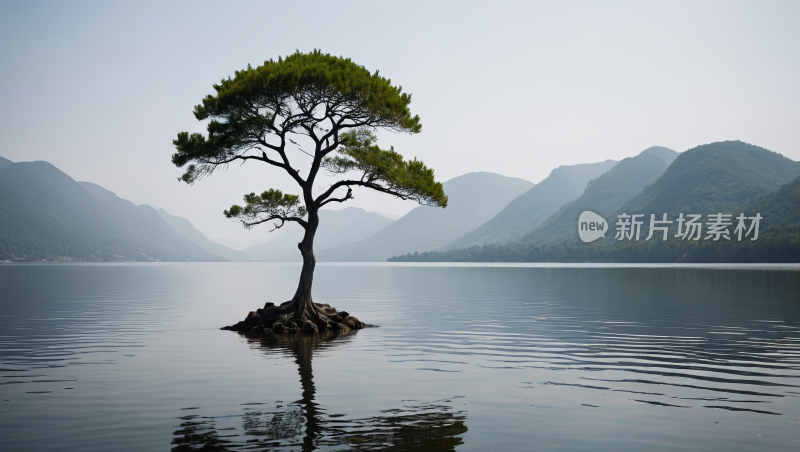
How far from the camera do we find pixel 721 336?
25.9m

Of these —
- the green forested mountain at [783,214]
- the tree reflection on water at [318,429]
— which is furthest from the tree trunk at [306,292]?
the green forested mountain at [783,214]

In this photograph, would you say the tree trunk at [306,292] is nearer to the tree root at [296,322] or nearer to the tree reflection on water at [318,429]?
the tree root at [296,322]

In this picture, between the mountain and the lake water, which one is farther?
the mountain

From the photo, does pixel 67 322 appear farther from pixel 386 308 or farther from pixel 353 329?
pixel 386 308

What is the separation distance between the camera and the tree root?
2883 centimetres

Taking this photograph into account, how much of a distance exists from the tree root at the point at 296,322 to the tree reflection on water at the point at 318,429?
15356mm

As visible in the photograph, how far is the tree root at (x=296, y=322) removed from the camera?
28.8 meters

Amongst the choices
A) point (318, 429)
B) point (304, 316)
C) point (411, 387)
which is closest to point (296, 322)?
point (304, 316)

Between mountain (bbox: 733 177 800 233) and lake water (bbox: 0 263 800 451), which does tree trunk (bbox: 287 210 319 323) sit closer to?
lake water (bbox: 0 263 800 451)

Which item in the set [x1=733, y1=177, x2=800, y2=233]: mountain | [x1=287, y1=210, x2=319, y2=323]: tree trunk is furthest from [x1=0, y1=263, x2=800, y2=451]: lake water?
[x1=733, y1=177, x2=800, y2=233]: mountain

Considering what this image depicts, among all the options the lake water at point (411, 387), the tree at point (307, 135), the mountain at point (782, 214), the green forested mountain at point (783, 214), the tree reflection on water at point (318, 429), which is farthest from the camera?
the mountain at point (782, 214)

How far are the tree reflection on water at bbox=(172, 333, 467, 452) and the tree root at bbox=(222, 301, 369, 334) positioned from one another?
605 inches

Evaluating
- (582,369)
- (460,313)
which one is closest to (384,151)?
(460,313)

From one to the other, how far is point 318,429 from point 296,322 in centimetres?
1869
